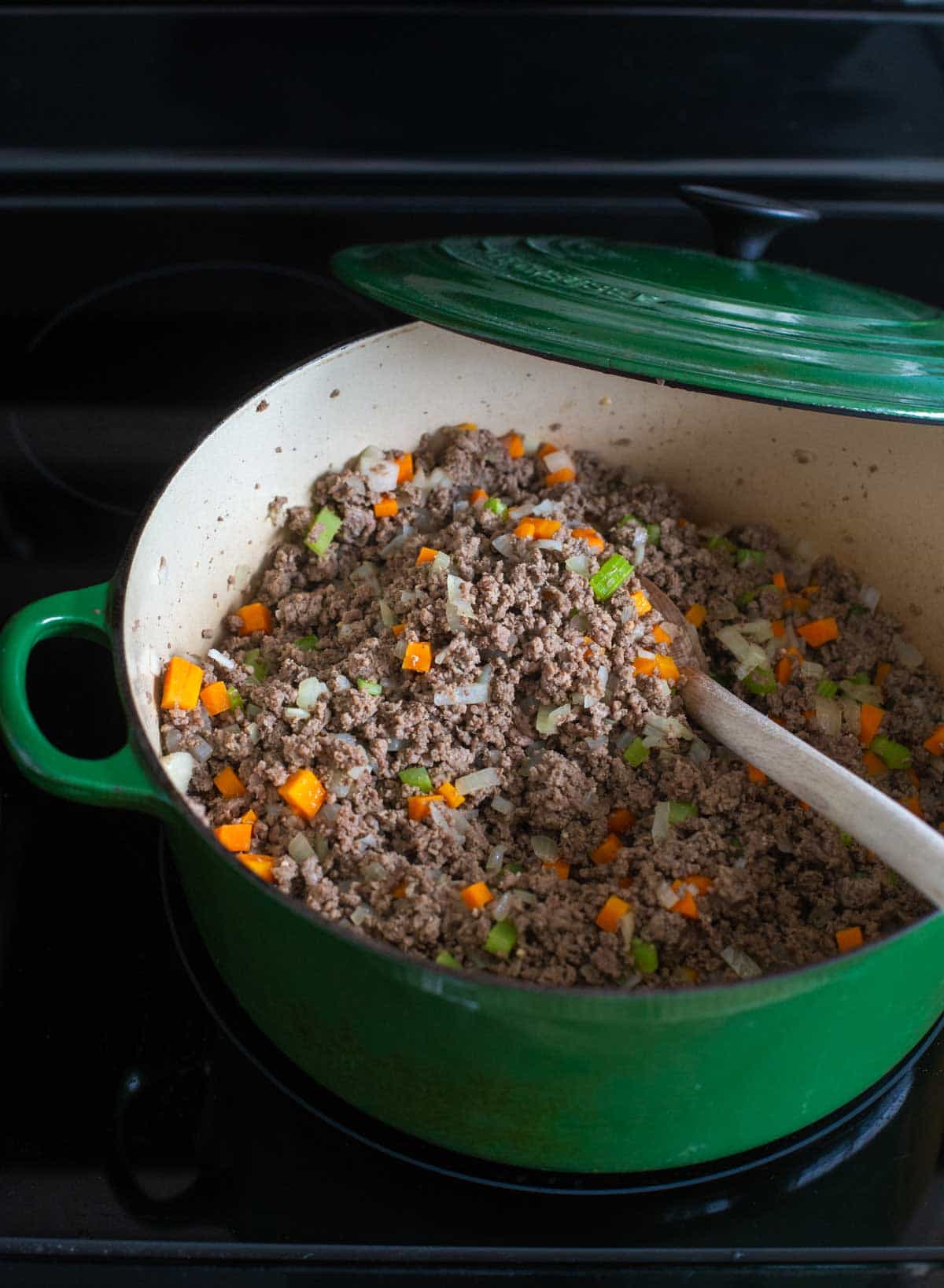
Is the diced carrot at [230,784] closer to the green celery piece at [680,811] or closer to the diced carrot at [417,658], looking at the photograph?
the diced carrot at [417,658]

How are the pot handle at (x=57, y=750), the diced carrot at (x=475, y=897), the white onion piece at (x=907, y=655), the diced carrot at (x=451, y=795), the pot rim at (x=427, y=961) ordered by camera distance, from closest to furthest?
1. the pot rim at (x=427, y=961)
2. the pot handle at (x=57, y=750)
3. the diced carrot at (x=475, y=897)
4. the diced carrot at (x=451, y=795)
5. the white onion piece at (x=907, y=655)

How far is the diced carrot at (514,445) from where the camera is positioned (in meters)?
1.29

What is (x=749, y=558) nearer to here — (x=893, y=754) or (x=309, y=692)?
(x=893, y=754)

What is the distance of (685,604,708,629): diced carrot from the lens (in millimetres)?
1186

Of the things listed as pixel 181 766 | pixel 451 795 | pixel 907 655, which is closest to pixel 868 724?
pixel 907 655

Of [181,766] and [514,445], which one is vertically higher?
[514,445]

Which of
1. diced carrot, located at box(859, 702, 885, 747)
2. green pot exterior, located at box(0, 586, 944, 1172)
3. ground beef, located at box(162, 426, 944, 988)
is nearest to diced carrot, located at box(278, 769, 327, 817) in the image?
ground beef, located at box(162, 426, 944, 988)

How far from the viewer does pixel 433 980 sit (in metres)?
0.65

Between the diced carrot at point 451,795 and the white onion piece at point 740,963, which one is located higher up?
the diced carrot at point 451,795

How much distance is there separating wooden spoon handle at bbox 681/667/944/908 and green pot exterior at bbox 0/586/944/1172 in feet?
0.27

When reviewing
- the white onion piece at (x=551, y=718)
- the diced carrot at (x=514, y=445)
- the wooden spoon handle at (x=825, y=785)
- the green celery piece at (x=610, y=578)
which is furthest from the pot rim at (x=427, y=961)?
the diced carrot at (x=514, y=445)

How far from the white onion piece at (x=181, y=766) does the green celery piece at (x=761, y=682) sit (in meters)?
0.58

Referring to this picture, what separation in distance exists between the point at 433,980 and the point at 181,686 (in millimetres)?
458

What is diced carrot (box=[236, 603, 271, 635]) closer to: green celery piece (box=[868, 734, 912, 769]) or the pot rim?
the pot rim
